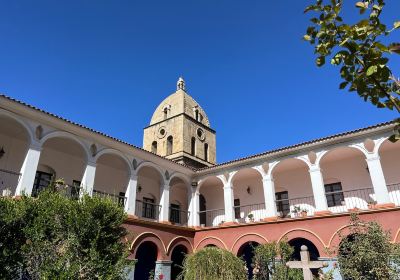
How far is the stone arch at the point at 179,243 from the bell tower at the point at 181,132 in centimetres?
832

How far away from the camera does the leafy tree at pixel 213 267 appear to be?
30.5ft

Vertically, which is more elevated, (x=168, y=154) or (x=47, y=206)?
(x=168, y=154)

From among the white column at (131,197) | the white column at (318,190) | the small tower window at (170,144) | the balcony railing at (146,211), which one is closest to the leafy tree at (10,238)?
the white column at (131,197)

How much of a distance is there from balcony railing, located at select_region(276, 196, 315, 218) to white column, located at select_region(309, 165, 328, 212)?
1.33 meters

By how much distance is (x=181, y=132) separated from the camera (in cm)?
2567

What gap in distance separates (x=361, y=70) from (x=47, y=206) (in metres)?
8.02

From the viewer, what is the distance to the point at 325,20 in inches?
110

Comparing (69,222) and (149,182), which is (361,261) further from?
(149,182)

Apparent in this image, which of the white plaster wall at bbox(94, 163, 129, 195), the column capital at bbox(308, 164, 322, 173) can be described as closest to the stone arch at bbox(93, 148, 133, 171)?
the white plaster wall at bbox(94, 163, 129, 195)

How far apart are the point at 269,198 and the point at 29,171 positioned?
11185mm

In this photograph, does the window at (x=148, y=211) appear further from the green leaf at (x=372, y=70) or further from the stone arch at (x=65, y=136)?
the green leaf at (x=372, y=70)

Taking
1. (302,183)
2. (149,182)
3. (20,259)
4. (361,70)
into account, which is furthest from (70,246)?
(302,183)

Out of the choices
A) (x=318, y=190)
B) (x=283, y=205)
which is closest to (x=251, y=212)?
(x=283, y=205)

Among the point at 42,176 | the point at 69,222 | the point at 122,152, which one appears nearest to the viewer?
the point at 69,222
